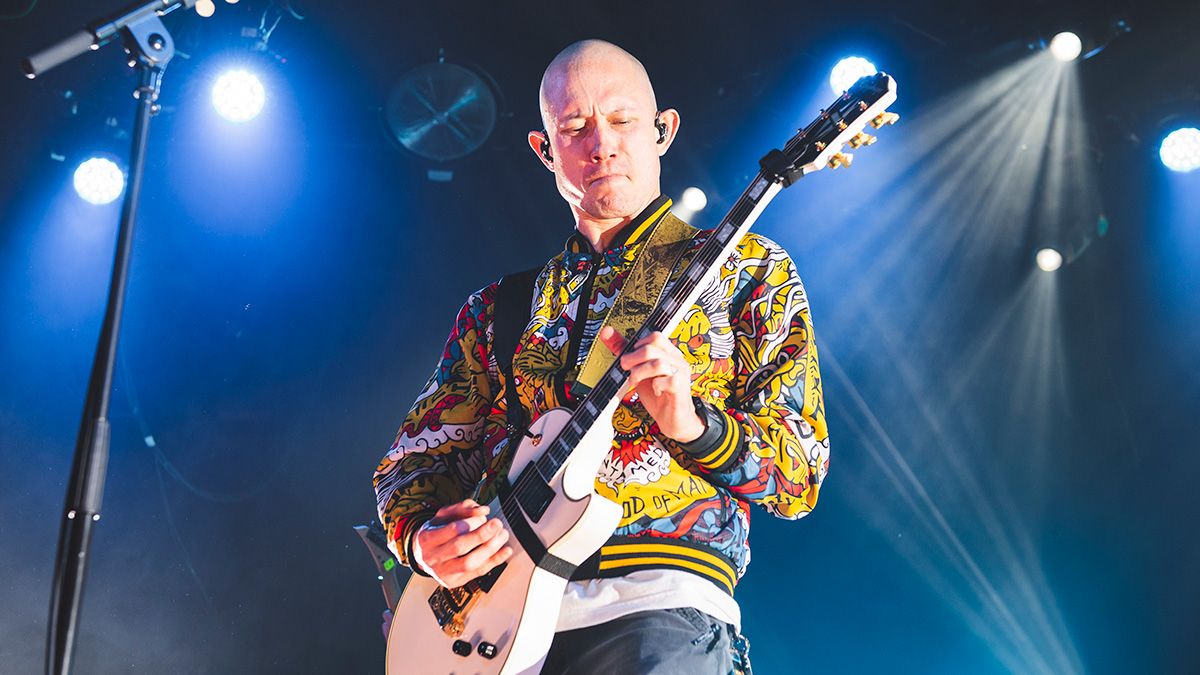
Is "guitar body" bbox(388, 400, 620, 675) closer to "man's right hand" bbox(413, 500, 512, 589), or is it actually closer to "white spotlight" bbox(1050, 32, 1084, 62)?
"man's right hand" bbox(413, 500, 512, 589)

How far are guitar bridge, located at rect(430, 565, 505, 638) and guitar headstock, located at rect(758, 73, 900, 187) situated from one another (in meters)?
0.98

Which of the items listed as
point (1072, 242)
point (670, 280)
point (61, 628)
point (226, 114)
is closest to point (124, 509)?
point (226, 114)

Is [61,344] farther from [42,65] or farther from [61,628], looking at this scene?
[61,628]

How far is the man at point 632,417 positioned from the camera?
174 cm

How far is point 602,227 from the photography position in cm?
231

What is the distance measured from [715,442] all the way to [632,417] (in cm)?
24

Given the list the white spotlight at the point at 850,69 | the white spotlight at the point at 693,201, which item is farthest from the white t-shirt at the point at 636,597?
the white spotlight at the point at 850,69

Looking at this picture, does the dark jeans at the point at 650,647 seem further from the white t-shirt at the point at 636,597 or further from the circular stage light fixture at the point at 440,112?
the circular stage light fixture at the point at 440,112

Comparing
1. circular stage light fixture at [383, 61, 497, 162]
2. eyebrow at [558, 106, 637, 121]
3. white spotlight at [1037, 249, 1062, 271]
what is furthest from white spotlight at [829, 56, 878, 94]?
eyebrow at [558, 106, 637, 121]

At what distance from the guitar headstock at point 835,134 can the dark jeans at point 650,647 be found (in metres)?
0.90

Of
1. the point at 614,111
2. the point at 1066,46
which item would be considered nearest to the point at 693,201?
the point at 1066,46

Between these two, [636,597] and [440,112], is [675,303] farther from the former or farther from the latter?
[440,112]

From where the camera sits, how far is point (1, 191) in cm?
384

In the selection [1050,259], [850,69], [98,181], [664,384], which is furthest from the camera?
[850,69]
